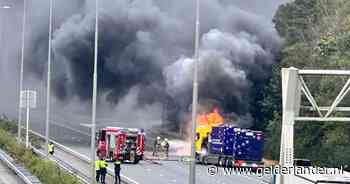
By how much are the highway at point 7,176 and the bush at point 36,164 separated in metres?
0.65

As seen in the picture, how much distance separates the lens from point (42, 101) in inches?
3332

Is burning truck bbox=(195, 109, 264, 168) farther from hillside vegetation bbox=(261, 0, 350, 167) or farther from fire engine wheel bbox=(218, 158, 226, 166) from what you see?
hillside vegetation bbox=(261, 0, 350, 167)

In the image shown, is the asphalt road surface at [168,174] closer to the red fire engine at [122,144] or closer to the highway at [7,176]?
the red fire engine at [122,144]

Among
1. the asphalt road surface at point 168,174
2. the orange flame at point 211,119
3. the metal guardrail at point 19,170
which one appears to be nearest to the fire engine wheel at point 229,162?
the asphalt road surface at point 168,174

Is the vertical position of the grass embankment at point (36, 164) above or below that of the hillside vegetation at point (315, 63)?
below

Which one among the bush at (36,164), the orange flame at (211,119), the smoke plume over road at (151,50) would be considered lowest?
the bush at (36,164)

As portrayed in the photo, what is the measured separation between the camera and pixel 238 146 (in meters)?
44.7

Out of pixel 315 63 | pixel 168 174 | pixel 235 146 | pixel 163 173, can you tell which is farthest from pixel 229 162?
pixel 315 63

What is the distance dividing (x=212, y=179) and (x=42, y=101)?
1888 inches

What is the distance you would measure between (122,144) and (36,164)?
29.1ft

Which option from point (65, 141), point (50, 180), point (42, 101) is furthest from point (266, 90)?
point (42, 101)

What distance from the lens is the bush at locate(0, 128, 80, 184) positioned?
92.2ft

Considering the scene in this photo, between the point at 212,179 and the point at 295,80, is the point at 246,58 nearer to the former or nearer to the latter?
the point at 212,179

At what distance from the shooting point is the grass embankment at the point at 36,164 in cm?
2814
